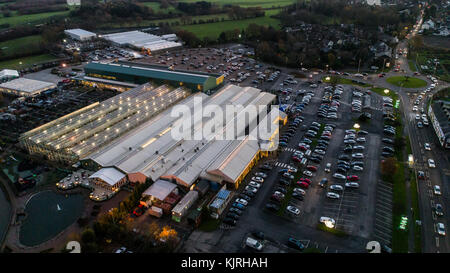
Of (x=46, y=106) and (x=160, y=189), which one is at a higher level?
(x=46, y=106)

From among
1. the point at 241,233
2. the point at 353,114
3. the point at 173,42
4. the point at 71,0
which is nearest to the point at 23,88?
the point at 173,42

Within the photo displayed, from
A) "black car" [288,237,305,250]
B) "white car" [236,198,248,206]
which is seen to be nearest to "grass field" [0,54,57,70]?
"white car" [236,198,248,206]

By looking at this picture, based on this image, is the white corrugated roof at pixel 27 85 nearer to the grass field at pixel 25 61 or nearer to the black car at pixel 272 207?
the grass field at pixel 25 61

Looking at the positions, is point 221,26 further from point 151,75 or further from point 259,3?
point 151,75

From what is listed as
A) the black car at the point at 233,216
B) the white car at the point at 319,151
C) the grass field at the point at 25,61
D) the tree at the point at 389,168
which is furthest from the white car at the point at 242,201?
the grass field at the point at 25,61

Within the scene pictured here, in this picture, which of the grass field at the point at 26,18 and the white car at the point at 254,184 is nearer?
the white car at the point at 254,184

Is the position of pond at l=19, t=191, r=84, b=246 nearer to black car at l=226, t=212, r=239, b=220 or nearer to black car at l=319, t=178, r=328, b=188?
black car at l=226, t=212, r=239, b=220

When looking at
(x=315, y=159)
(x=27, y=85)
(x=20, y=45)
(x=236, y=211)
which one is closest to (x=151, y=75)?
(x=27, y=85)
